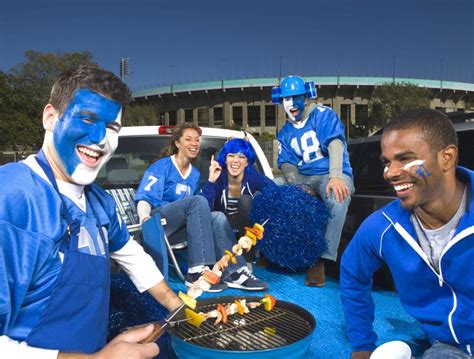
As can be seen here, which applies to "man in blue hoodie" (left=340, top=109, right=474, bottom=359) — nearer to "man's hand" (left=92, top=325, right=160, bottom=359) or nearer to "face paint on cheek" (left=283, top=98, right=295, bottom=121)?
"man's hand" (left=92, top=325, right=160, bottom=359)

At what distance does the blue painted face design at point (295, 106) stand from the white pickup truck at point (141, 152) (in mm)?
653

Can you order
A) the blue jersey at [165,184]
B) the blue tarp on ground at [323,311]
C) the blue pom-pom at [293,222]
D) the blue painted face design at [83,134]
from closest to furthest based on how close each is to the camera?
the blue painted face design at [83,134] < the blue tarp on ground at [323,311] < the blue pom-pom at [293,222] < the blue jersey at [165,184]

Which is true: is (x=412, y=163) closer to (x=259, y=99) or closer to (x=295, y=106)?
(x=295, y=106)

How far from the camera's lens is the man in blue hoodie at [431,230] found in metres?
2.09

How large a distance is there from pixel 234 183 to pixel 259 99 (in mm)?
60114

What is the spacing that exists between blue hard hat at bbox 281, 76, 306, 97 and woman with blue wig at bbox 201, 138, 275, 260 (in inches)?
24.1

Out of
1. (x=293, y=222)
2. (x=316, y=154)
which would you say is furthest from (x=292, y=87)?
(x=293, y=222)

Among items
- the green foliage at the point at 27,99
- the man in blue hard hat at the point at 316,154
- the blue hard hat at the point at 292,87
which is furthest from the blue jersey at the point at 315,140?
the green foliage at the point at 27,99

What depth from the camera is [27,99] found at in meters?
27.0

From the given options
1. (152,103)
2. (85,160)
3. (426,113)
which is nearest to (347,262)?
(426,113)

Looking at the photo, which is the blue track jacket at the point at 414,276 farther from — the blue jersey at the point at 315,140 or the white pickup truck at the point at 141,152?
the white pickup truck at the point at 141,152

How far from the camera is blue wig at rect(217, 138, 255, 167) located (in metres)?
4.43

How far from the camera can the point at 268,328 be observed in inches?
89.8

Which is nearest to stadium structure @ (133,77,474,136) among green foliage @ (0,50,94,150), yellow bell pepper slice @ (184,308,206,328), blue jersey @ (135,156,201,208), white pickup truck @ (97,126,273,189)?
green foliage @ (0,50,94,150)
